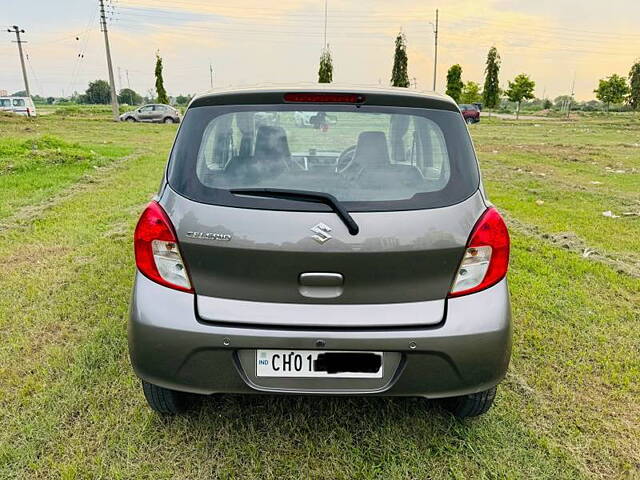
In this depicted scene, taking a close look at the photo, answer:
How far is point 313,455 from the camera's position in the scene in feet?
7.37

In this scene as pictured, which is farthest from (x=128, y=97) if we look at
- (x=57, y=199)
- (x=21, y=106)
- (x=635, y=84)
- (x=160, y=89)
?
(x=57, y=199)

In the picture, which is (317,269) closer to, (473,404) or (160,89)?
(473,404)

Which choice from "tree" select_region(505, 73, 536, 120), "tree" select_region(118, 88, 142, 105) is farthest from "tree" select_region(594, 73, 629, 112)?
"tree" select_region(118, 88, 142, 105)

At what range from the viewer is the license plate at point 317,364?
196 cm

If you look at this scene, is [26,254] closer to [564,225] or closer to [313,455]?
[313,455]

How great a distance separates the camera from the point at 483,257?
2023 millimetres

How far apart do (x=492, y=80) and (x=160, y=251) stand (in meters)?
42.2

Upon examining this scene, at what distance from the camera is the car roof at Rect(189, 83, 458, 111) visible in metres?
2.10

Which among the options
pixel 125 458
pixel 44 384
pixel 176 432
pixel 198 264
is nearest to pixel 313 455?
pixel 176 432

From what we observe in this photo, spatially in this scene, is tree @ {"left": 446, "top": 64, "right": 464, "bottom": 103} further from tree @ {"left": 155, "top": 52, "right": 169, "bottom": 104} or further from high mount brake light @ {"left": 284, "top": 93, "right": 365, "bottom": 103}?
high mount brake light @ {"left": 284, "top": 93, "right": 365, "bottom": 103}

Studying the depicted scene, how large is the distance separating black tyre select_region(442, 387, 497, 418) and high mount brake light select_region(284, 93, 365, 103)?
1.42 metres

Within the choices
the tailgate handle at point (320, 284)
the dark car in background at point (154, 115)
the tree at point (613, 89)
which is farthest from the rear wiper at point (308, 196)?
the tree at point (613, 89)

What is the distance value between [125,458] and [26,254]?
340 cm

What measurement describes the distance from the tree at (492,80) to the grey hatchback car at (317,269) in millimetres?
41453
